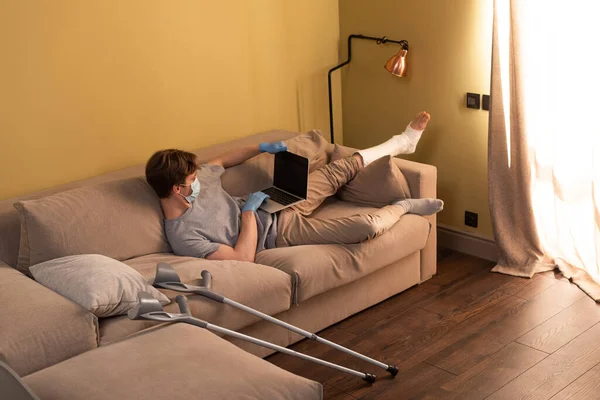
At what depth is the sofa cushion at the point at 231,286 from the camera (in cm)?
310

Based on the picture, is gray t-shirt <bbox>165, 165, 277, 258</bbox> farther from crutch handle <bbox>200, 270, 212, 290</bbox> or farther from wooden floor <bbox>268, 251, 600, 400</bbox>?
wooden floor <bbox>268, 251, 600, 400</bbox>

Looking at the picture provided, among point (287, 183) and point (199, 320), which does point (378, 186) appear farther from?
point (199, 320)

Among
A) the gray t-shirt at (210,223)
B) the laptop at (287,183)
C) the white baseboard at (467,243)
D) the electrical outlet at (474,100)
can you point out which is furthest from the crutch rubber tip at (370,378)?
the electrical outlet at (474,100)

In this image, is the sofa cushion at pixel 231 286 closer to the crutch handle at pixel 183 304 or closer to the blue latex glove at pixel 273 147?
the crutch handle at pixel 183 304

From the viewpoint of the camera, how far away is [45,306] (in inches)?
109

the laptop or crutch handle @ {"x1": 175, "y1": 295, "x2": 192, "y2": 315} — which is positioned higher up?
the laptop

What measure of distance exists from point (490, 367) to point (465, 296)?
73cm

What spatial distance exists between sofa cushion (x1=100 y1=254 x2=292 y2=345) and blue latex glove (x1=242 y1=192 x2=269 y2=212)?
0.39 meters

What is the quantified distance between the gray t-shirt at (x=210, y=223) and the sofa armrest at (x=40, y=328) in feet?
2.48

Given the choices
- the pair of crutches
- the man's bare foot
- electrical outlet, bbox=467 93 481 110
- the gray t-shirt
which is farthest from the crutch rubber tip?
electrical outlet, bbox=467 93 481 110

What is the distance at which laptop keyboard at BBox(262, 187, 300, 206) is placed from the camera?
3.85 meters

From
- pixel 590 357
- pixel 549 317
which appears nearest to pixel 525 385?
pixel 590 357

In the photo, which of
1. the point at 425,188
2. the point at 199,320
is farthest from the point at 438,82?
the point at 199,320

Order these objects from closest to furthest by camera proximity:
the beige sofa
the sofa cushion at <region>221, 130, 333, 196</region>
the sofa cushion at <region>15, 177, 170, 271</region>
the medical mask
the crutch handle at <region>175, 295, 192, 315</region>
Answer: the beige sofa < the crutch handle at <region>175, 295, 192, 315</region> < the sofa cushion at <region>15, 177, 170, 271</region> < the medical mask < the sofa cushion at <region>221, 130, 333, 196</region>
